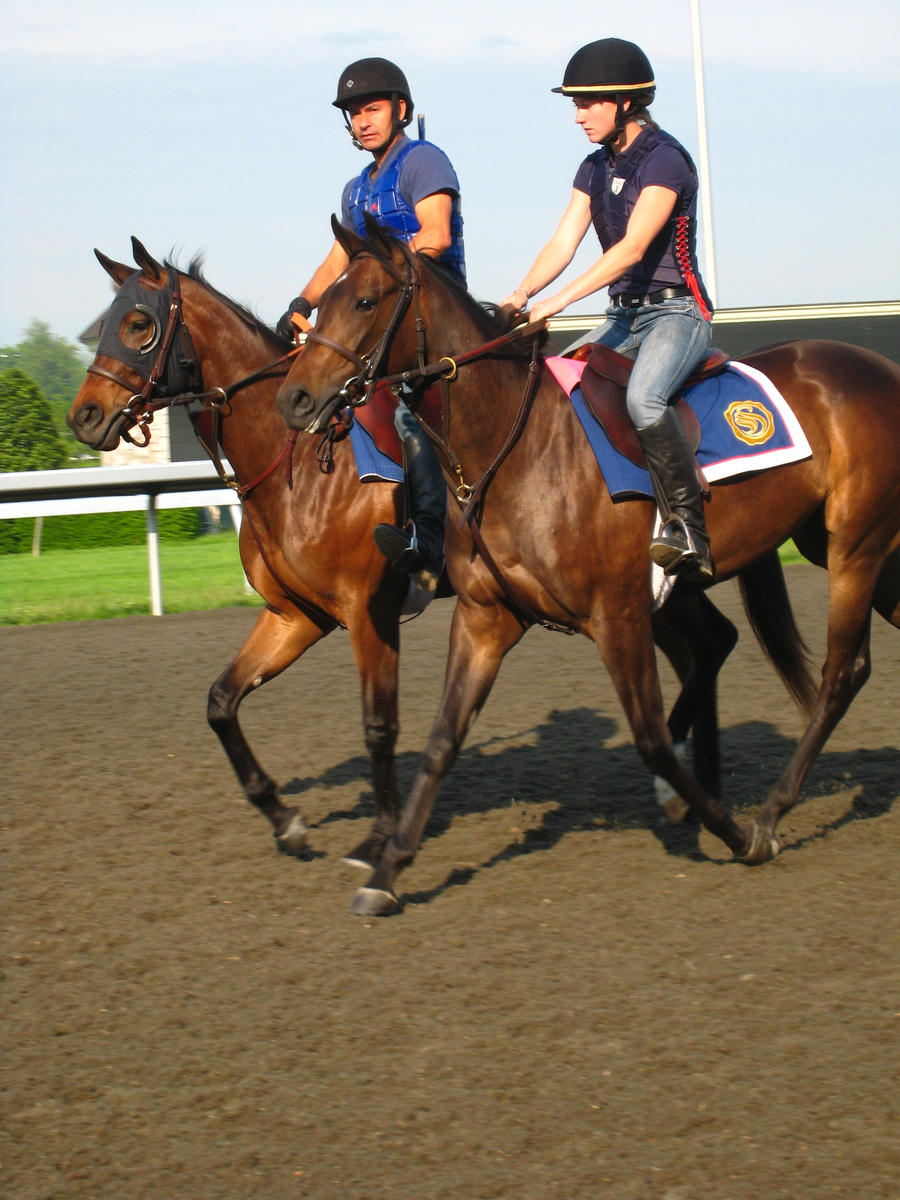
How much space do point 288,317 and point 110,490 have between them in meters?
6.13

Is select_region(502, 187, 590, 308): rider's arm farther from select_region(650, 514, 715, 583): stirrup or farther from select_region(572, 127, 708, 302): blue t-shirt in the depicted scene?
select_region(650, 514, 715, 583): stirrup

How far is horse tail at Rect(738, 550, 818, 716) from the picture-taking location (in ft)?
19.5

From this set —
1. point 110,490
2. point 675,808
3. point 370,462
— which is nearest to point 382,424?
point 370,462

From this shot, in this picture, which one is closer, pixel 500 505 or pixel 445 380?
pixel 445 380

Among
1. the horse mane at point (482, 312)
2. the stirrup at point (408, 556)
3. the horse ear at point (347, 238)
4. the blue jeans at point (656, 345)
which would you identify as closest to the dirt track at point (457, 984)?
the stirrup at point (408, 556)

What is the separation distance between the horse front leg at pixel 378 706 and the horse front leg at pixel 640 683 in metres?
0.88

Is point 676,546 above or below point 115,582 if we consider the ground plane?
above

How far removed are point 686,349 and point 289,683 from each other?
14.9ft

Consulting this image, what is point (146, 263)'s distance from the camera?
5.27 metres

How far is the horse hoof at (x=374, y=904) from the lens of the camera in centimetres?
459

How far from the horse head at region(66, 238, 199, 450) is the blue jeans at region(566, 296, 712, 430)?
159cm

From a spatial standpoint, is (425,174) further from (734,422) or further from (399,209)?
(734,422)

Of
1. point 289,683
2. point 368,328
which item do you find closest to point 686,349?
point 368,328

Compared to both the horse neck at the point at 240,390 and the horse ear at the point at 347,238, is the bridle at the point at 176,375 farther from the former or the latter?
the horse ear at the point at 347,238
